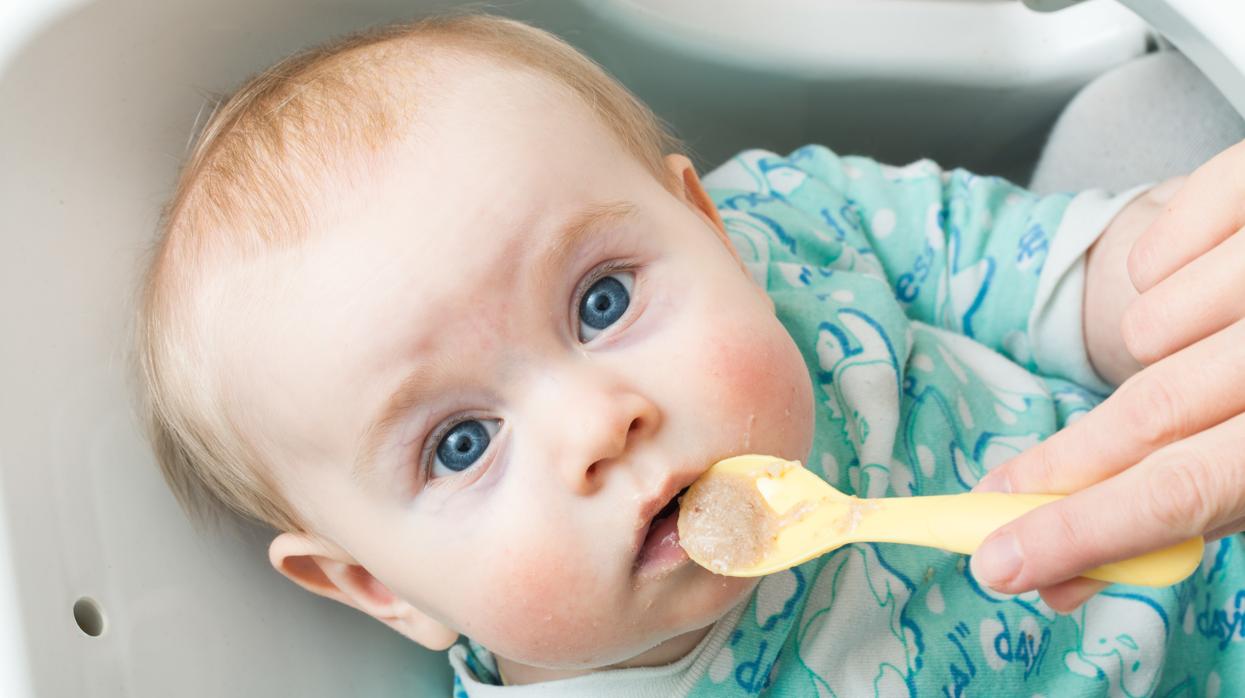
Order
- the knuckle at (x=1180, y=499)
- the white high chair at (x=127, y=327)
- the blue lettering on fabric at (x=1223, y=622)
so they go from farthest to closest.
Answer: the blue lettering on fabric at (x=1223, y=622), the white high chair at (x=127, y=327), the knuckle at (x=1180, y=499)

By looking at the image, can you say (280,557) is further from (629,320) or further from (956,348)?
(956,348)

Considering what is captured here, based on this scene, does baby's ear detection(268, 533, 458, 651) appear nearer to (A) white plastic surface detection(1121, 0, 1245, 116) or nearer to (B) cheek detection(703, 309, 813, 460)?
(B) cheek detection(703, 309, 813, 460)

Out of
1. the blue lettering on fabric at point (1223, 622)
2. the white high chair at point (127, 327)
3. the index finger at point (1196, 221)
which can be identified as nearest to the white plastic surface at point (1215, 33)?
the white high chair at point (127, 327)

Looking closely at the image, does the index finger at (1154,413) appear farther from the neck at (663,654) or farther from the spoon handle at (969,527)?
the neck at (663,654)

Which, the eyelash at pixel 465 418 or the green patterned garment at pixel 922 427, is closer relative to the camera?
the eyelash at pixel 465 418

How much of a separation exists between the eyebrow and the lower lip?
141mm

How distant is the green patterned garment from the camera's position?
2.41 feet

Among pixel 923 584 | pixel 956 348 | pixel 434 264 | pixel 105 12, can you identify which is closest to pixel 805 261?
pixel 956 348

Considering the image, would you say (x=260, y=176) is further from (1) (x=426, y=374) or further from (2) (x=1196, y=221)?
(2) (x=1196, y=221)

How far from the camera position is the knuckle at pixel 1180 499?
0.45 m

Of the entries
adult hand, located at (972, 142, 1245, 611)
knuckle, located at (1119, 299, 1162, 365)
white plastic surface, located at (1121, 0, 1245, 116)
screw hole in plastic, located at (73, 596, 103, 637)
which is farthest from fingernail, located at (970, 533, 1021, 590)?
screw hole in plastic, located at (73, 596, 103, 637)

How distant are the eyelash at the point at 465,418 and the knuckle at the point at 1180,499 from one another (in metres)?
0.29

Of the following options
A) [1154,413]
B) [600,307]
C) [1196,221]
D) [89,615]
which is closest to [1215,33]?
[1196,221]

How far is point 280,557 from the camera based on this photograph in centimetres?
71
